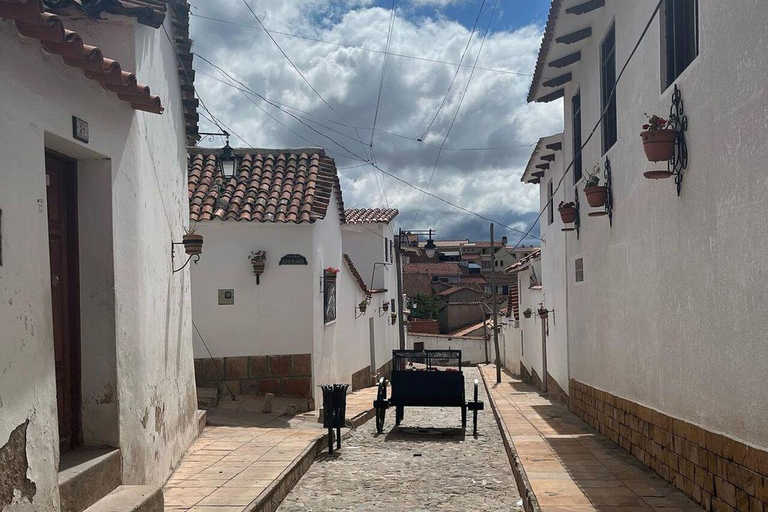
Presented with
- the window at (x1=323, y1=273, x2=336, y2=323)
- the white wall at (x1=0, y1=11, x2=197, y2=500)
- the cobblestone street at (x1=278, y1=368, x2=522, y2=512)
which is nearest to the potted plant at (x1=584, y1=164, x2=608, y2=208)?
the cobblestone street at (x1=278, y1=368, x2=522, y2=512)

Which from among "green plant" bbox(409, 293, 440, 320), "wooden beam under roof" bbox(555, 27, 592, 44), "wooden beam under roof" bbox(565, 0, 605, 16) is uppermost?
"wooden beam under roof" bbox(565, 0, 605, 16)

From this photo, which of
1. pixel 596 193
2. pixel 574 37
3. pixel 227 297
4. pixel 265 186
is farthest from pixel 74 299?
pixel 265 186

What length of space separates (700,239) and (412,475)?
4.53 metres

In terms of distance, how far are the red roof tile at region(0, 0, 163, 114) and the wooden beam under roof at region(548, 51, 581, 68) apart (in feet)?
23.2

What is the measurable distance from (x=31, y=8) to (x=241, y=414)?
854cm

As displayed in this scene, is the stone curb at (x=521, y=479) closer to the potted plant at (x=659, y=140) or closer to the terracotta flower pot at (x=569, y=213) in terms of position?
the potted plant at (x=659, y=140)

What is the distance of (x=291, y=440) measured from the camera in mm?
9484

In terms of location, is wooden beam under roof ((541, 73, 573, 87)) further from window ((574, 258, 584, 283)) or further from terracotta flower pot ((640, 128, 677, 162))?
terracotta flower pot ((640, 128, 677, 162))

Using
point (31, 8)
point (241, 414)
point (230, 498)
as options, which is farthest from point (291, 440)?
point (31, 8)

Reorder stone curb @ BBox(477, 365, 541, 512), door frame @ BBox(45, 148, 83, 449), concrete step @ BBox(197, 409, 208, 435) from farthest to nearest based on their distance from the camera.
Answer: concrete step @ BBox(197, 409, 208, 435), stone curb @ BBox(477, 365, 541, 512), door frame @ BBox(45, 148, 83, 449)

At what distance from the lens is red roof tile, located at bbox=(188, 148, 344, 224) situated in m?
13.0

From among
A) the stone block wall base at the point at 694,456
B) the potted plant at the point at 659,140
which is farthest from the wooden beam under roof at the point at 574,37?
the stone block wall base at the point at 694,456

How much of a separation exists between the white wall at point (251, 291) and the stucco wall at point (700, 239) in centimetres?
582

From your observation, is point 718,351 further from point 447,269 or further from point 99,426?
point 447,269
